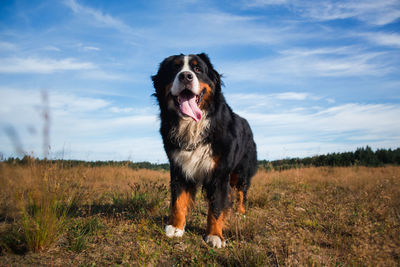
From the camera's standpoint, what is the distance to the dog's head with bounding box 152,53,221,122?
2.92 meters

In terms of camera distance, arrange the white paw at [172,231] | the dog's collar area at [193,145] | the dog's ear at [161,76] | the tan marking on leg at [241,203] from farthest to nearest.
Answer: the tan marking on leg at [241,203]
the dog's ear at [161,76]
the dog's collar area at [193,145]
the white paw at [172,231]

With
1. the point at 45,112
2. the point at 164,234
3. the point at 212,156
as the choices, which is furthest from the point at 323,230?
the point at 45,112

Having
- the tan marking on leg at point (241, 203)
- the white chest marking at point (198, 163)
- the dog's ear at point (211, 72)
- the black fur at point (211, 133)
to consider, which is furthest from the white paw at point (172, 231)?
the dog's ear at point (211, 72)

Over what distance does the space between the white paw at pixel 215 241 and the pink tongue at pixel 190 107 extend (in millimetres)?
1308

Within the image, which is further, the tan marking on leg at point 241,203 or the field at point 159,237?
the tan marking on leg at point 241,203

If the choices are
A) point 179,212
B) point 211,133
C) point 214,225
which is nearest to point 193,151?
point 211,133

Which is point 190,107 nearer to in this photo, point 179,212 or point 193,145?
point 193,145

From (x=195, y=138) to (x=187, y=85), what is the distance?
0.63m

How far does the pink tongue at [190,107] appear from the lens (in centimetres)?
300

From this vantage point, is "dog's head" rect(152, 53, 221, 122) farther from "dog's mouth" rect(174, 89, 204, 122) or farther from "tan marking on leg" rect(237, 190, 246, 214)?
"tan marking on leg" rect(237, 190, 246, 214)

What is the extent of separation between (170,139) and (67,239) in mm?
1526

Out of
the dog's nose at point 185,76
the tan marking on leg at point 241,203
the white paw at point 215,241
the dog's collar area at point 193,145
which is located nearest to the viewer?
the white paw at point 215,241

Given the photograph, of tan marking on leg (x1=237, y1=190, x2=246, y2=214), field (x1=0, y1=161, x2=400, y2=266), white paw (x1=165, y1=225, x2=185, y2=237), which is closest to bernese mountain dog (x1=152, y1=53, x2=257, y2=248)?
white paw (x1=165, y1=225, x2=185, y2=237)

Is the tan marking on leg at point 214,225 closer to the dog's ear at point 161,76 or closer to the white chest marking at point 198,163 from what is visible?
the white chest marking at point 198,163
